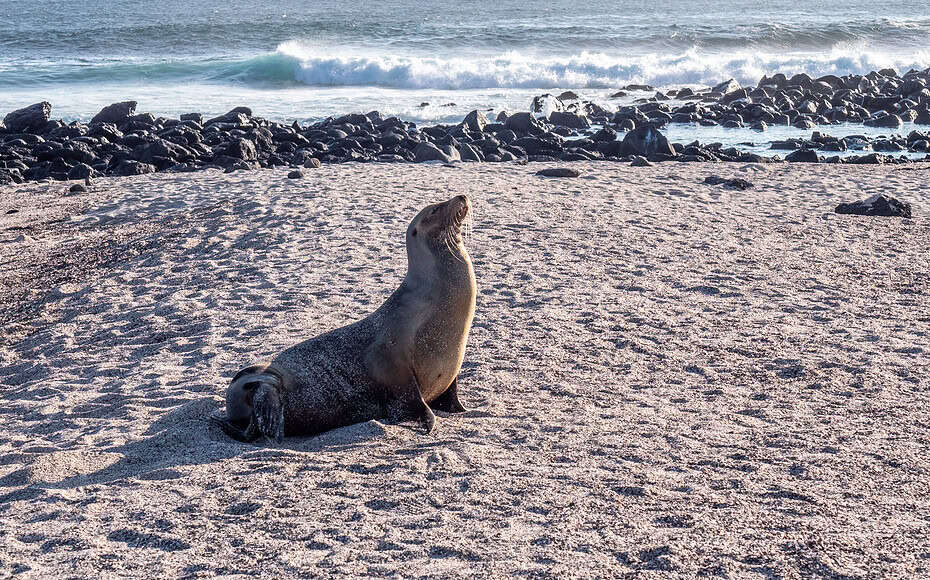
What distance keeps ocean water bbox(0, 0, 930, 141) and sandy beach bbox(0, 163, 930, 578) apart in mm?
12193

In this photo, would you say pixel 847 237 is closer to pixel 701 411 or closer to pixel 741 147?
pixel 701 411

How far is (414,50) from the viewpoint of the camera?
41.8 meters

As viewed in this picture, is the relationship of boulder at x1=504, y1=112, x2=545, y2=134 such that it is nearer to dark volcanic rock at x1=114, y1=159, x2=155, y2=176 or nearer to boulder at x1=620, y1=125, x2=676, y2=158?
boulder at x1=620, y1=125, x2=676, y2=158

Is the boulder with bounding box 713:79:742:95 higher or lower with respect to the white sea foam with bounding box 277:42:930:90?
lower

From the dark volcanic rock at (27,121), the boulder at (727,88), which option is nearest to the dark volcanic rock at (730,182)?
the dark volcanic rock at (27,121)

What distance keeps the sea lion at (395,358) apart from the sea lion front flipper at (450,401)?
0.05 meters

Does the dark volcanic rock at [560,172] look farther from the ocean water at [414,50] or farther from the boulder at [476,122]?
the ocean water at [414,50]

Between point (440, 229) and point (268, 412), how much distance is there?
138cm

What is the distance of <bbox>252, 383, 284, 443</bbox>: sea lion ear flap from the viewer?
525 cm

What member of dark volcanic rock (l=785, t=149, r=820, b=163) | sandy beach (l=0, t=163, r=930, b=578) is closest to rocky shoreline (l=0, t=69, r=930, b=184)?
dark volcanic rock (l=785, t=149, r=820, b=163)

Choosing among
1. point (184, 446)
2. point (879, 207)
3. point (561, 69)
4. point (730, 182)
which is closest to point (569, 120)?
point (730, 182)

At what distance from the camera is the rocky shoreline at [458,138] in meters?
17.3

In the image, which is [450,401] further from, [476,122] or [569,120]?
[569,120]

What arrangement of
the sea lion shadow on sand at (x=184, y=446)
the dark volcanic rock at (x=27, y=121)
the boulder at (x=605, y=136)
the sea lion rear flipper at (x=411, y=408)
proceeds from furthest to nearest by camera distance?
the dark volcanic rock at (x=27, y=121), the boulder at (x=605, y=136), the sea lion rear flipper at (x=411, y=408), the sea lion shadow on sand at (x=184, y=446)
